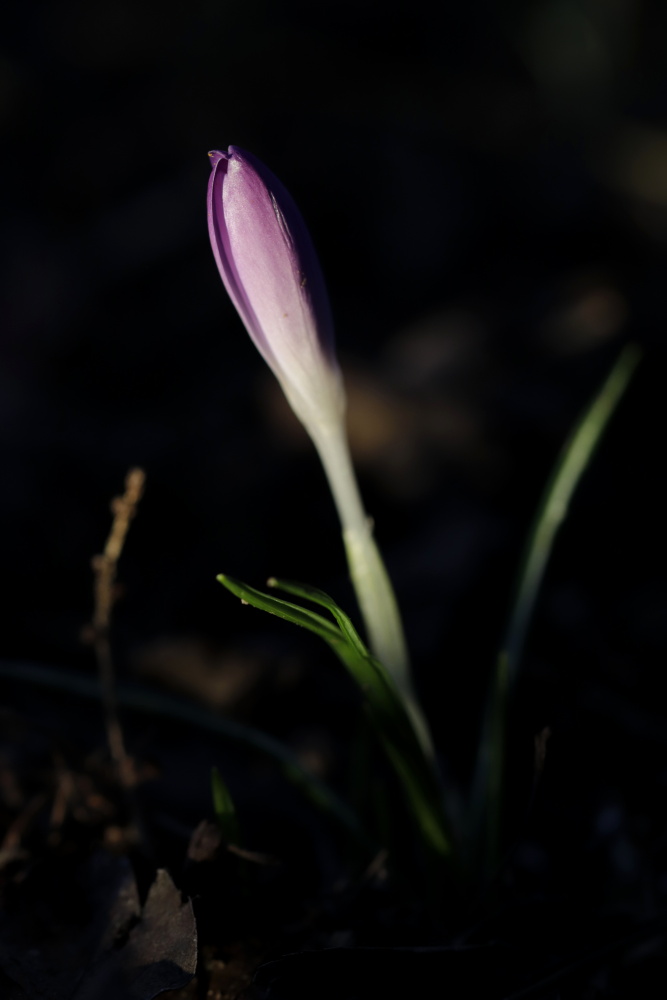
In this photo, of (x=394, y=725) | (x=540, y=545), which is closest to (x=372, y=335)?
(x=540, y=545)

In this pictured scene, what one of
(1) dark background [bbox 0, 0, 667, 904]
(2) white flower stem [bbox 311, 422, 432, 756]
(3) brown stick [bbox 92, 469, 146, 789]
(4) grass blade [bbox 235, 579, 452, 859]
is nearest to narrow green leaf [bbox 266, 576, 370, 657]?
(4) grass blade [bbox 235, 579, 452, 859]

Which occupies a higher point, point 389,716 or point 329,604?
point 329,604

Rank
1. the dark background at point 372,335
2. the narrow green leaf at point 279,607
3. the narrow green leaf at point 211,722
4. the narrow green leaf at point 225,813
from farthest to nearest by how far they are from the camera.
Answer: the dark background at point 372,335, the narrow green leaf at point 211,722, the narrow green leaf at point 225,813, the narrow green leaf at point 279,607

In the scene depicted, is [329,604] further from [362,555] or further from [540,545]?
[540,545]

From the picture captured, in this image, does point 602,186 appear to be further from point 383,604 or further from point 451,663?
point 383,604

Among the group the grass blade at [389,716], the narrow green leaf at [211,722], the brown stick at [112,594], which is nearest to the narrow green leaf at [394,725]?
the grass blade at [389,716]

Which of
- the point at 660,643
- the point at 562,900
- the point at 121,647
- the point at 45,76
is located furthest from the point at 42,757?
the point at 45,76

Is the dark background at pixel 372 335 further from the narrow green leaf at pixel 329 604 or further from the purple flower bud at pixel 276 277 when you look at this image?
the purple flower bud at pixel 276 277
